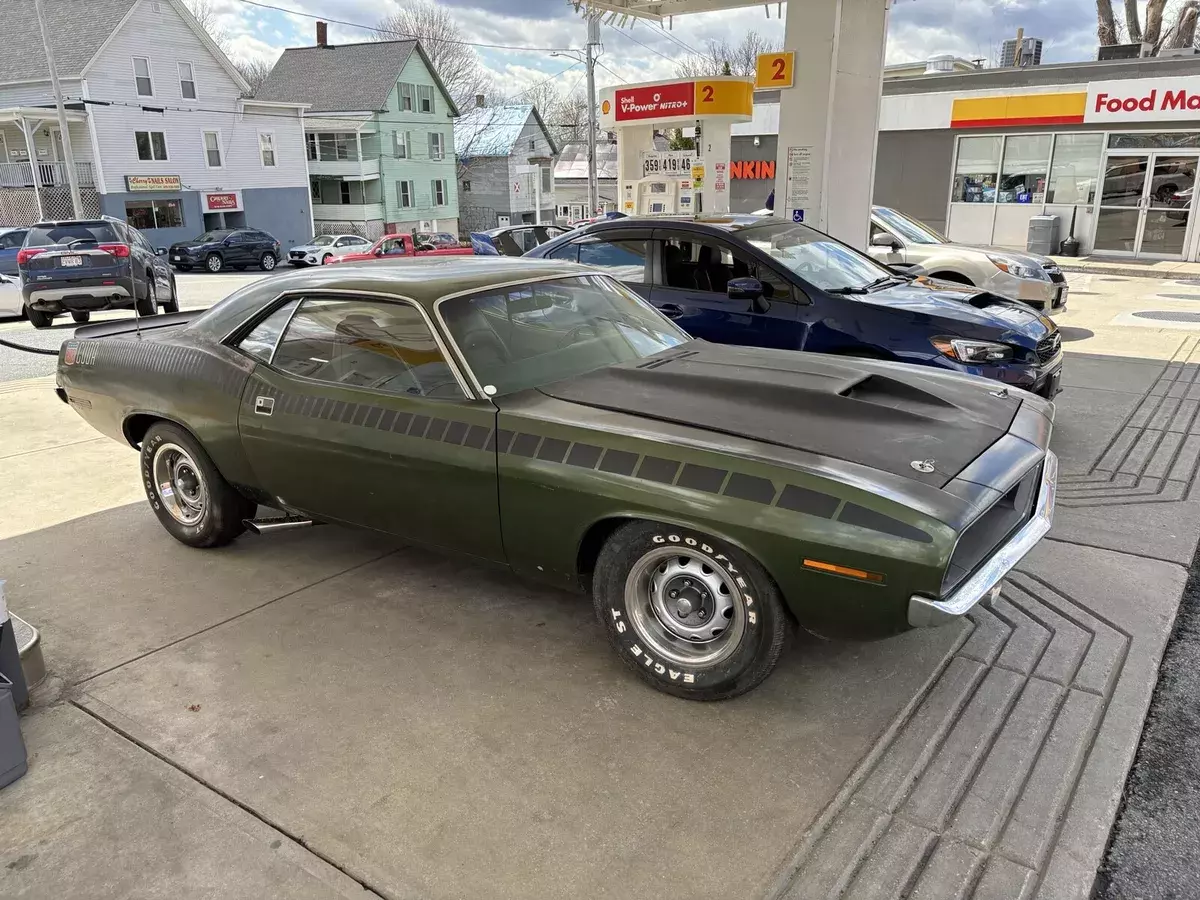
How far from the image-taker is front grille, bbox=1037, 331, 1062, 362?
5852 mm

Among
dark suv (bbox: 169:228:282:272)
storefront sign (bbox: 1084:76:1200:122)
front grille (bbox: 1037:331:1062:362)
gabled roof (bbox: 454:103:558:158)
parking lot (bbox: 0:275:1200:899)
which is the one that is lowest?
dark suv (bbox: 169:228:282:272)

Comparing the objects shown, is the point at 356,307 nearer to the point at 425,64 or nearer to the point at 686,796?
the point at 686,796

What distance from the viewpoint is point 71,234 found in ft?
44.3

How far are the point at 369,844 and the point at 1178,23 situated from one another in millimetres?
41988

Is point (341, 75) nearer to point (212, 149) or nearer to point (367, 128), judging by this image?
point (367, 128)

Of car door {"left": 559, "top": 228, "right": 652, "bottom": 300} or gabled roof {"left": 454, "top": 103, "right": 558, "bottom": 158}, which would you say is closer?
car door {"left": 559, "top": 228, "right": 652, "bottom": 300}

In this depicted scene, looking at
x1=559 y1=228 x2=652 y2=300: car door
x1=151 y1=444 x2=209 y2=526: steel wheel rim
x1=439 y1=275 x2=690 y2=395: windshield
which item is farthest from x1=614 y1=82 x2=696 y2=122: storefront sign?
x1=151 y1=444 x2=209 y2=526: steel wheel rim

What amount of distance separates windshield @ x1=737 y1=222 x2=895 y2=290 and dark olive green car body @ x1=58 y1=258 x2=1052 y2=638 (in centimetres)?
202

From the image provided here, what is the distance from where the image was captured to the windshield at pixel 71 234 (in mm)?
13164

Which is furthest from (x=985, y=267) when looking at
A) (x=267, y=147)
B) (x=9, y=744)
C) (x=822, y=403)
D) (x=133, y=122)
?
(x=267, y=147)

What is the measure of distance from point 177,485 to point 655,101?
30.9 ft

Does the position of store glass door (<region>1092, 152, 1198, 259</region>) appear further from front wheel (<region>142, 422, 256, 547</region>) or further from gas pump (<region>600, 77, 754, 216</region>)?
front wheel (<region>142, 422, 256, 547</region>)

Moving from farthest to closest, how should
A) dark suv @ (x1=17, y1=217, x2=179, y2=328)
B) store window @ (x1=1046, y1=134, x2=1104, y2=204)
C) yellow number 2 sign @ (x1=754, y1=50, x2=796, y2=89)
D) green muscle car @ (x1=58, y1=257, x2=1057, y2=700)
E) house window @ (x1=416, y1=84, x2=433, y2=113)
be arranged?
house window @ (x1=416, y1=84, x2=433, y2=113) < store window @ (x1=1046, y1=134, x2=1104, y2=204) < dark suv @ (x1=17, y1=217, x2=179, y2=328) < yellow number 2 sign @ (x1=754, y1=50, x2=796, y2=89) < green muscle car @ (x1=58, y1=257, x2=1057, y2=700)

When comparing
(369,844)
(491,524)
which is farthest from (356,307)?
(369,844)
